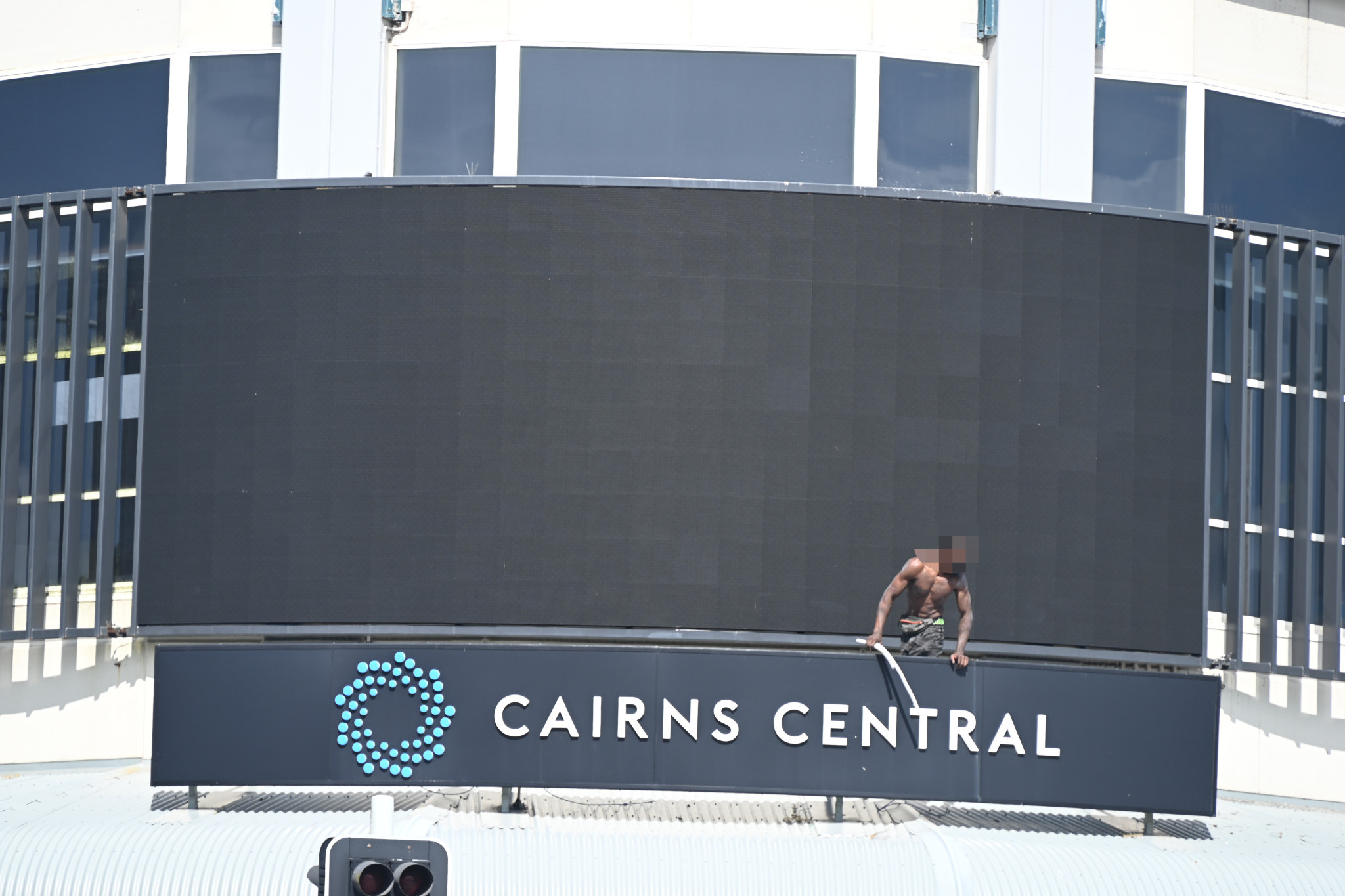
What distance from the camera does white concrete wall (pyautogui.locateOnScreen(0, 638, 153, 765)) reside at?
1652 cm

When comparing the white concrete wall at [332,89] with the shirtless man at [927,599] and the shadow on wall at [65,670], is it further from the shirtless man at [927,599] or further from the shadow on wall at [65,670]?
the shirtless man at [927,599]

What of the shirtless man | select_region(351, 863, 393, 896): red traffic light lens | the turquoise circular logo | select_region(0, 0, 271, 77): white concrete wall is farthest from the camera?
select_region(0, 0, 271, 77): white concrete wall

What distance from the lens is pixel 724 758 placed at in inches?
561

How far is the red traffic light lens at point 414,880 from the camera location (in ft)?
30.2

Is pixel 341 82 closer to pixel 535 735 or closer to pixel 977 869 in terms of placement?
pixel 535 735

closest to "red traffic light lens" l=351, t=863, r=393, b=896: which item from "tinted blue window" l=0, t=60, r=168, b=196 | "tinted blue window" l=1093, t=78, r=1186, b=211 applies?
"tinted blue window" l=0, t=60, r=168, b=196

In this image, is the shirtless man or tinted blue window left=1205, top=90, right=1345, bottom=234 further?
tinted blue window left=1205, top=90, right=1345, bottom=234

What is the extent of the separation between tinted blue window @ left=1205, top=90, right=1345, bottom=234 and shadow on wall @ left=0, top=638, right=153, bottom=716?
39.2ft

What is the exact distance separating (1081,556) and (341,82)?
28.9 feet

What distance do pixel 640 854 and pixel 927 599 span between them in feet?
11.4

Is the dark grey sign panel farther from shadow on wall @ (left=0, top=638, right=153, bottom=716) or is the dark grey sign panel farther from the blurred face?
shadow on wall @ (left=0, top=638, right=153, bottom=716)

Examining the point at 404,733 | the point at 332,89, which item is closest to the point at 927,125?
the point at 332,89

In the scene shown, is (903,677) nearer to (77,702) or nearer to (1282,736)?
(1282,736)

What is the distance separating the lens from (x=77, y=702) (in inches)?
656
